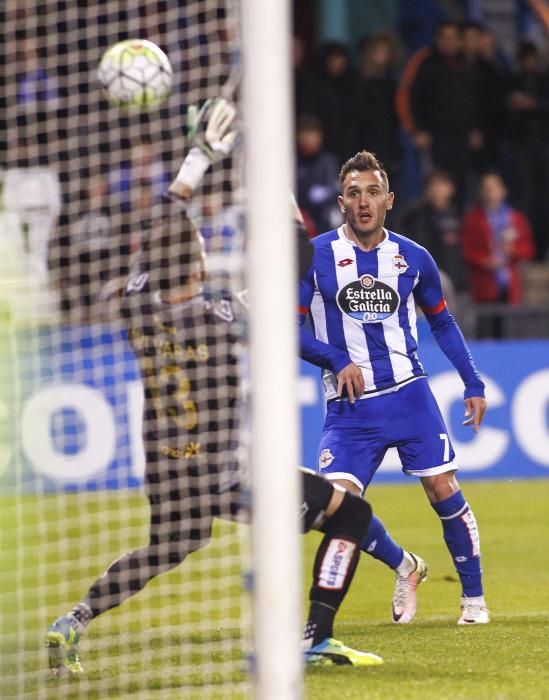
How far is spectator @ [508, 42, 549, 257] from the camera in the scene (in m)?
15.1

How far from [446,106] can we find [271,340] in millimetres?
10358

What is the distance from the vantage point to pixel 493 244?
46.3ft

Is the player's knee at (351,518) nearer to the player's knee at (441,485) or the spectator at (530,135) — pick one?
the player's knee at (441,485)

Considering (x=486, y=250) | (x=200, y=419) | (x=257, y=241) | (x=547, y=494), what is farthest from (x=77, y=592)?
(x=486, y=250)

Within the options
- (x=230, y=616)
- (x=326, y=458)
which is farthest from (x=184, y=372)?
(x=230, y=616)

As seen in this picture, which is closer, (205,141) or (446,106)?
(205,141)

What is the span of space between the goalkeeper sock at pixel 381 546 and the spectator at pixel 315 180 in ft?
22.7

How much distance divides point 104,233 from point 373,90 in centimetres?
555

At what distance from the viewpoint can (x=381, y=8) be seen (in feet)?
62.2

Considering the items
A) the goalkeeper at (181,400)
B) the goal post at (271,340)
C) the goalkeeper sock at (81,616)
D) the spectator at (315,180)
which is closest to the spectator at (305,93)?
the spectator at (315,180)

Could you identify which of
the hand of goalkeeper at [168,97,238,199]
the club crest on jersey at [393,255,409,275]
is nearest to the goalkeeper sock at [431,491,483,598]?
the club crest on jersey at [393,255,409,275]

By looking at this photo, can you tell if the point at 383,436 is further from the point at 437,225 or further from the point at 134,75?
the point at 437,225

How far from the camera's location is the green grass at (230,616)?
18.4ft

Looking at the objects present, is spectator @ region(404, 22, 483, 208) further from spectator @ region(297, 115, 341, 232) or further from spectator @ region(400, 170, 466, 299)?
spectator @ region(297, 115, 341, 232)
